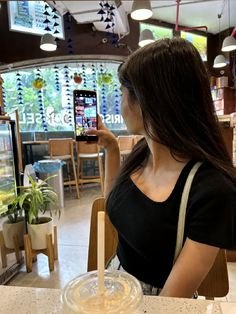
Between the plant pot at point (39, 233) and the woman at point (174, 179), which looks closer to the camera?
the woman at point (174, 179)

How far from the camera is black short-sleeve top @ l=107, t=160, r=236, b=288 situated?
648 mm

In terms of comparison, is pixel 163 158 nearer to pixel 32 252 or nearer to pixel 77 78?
pixel 32 252

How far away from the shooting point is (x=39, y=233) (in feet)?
7.90

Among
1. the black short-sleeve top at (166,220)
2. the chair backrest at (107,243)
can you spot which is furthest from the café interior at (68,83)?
the black short-sleeve top at (166,220)

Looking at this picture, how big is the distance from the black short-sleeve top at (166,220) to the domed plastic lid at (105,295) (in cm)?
24

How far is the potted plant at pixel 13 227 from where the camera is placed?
8.00 ft

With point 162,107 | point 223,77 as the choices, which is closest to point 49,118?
point 223,77

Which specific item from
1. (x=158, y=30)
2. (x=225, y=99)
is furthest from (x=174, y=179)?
(x=225, y=99)

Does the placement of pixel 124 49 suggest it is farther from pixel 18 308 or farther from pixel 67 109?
pixel 18 308

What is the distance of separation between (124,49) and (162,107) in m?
5.59

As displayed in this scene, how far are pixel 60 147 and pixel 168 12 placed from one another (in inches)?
146

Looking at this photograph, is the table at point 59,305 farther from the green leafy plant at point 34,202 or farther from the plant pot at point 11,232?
the plant pot at point 11,232

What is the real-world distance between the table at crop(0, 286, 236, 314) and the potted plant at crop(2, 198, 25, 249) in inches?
75.7

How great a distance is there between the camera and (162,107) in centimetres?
74
